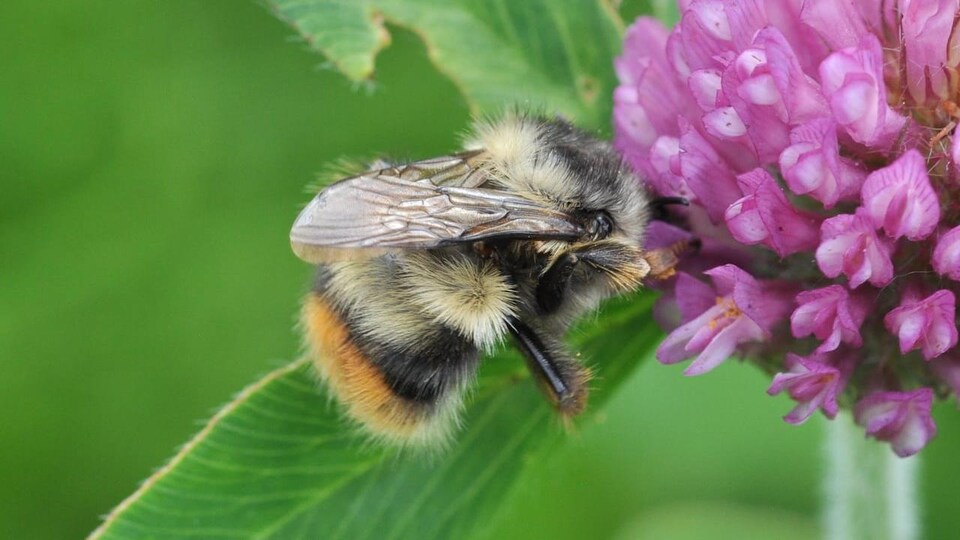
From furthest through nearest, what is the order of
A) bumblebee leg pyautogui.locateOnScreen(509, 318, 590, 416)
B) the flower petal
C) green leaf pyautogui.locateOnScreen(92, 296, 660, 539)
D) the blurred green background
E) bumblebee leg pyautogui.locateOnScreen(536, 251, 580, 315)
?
the blurred green background, green leaf pyautogui.locateOnScreen(92, 296, 660, 539), bumblebee leg pyautogui.locateOnScreen(509, 318, 590, 416), bumblebee leg pyautogui.locateOnScreen(536, 251, 580, 315), the flower petal

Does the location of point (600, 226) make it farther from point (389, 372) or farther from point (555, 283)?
point (389, 372)

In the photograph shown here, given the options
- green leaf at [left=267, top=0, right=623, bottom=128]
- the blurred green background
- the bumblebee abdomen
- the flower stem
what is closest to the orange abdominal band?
the bumblebee abdomen

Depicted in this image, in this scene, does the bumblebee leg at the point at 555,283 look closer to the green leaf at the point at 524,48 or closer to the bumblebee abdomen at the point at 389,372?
the bumblebee abdomen at the point at 389,372

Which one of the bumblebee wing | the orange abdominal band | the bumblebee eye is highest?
the bumblebee wing

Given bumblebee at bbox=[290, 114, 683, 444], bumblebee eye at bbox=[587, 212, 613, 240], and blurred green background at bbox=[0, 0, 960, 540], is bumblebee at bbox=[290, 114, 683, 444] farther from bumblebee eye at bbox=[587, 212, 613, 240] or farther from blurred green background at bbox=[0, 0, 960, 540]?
blurred green background at bbox=[0, 0, 960, 540]

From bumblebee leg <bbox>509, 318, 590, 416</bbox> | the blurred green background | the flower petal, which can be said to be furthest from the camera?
the blurred green background

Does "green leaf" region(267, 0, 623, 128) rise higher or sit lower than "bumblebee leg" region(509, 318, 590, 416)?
higher

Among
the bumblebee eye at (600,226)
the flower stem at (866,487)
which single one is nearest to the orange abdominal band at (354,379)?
the bumblebee eye at (600,226)
